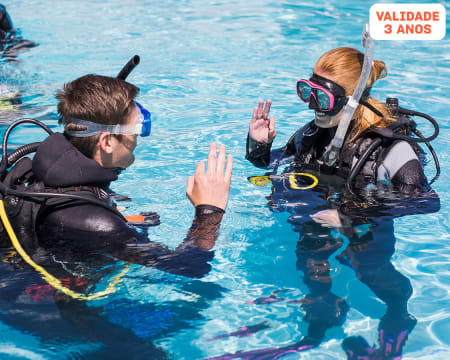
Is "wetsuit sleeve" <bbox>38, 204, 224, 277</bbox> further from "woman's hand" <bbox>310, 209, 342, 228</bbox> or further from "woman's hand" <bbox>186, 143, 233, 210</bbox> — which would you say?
"woman's hand" <bbox>310, 209, 342, 228</bbox>

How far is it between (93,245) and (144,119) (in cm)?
82

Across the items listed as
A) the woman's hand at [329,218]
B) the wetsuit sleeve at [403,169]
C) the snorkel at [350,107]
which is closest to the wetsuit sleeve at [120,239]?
the woman's hand at [329,218]

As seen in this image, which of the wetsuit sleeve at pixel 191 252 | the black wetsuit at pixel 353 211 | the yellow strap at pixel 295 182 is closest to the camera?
the wetsuit sleeve at pixel 191 252

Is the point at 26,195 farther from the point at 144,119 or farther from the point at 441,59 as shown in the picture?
the point at 441,59

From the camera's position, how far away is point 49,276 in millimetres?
2736

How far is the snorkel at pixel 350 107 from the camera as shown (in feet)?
11.0

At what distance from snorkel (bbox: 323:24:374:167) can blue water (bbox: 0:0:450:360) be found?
76 cm

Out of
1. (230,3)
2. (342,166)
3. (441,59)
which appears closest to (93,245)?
(342,166)

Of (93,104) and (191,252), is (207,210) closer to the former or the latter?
(191,252)

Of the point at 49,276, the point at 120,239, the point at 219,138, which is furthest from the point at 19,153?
the point at 219,138

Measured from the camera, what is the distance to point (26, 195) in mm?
2641

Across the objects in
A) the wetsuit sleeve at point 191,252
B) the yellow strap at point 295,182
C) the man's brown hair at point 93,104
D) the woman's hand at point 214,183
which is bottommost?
the yellow strap at point 295,182

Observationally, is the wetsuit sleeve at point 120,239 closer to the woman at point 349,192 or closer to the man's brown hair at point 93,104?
the man's brown hair at point 93,104

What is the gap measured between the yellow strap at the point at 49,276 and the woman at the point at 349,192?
109cm
